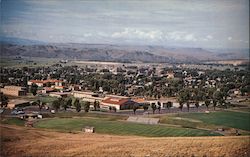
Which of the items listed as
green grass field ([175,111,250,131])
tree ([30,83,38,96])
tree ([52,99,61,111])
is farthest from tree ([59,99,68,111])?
green grass field ([175,111,250,131])

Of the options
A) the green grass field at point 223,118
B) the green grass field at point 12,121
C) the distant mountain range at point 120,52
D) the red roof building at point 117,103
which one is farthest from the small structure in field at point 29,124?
the green grass field at point 223,118

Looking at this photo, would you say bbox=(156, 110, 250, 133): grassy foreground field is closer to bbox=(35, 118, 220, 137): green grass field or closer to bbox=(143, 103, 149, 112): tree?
bbox=(35, 118, 220, 137): green grass field

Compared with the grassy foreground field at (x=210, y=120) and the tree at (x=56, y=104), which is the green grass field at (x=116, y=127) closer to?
the grassy foreground field at (x=210, y=120)

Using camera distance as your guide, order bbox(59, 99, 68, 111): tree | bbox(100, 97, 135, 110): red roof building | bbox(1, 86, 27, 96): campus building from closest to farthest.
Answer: bbox(59, 99, 68, 111): tree → bbox(1, 86, 27, 96): campus building → bbox(100, 97, 135, 110): red roof building

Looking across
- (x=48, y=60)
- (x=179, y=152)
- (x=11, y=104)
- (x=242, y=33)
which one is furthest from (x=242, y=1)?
(x=11, y=104)

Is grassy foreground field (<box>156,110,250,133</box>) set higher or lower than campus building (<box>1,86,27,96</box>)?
lower
